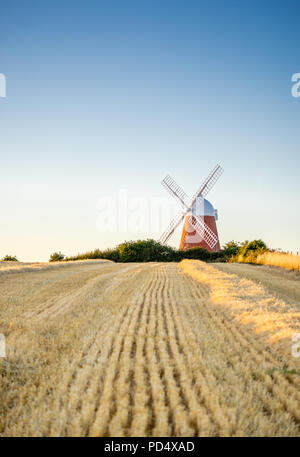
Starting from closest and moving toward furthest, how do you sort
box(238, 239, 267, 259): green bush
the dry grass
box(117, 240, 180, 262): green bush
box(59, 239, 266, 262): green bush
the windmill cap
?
1. the dry grass
2. box(238, 239, 267, 259): green bush
3. box(59, 239, 266, 262): green bush
4. box(117, 240, 180, 262): green bush
5. the windmill cap

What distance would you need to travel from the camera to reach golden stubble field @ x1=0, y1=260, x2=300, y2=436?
2.51 meters

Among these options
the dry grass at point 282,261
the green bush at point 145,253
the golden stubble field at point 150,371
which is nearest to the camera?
the golden stubble field at point 150,371

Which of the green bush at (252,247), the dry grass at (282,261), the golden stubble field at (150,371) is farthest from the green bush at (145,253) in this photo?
the golden stubble field at (150,371)

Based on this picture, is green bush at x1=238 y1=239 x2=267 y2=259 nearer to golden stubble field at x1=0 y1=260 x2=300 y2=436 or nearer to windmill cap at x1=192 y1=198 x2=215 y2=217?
windmill cap at x1=192 y1=198 x2=215 y2=217

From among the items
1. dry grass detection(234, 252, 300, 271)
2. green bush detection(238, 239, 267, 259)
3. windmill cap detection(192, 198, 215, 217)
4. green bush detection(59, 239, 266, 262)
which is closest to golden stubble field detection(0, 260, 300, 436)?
dry grass detection(234, 252, 300, 271)

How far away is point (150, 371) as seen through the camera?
3.36m

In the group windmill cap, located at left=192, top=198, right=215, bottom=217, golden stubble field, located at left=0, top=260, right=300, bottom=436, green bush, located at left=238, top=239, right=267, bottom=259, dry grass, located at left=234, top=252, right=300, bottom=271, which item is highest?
windmill cap, located at left=192, top=198, right=215, bottom=217

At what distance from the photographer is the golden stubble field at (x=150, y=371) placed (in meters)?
2.51

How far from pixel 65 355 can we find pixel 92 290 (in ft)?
16.5

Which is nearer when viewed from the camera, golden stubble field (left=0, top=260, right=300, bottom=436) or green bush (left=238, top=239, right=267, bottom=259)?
golden stubble field (left=0, top=260, right=300, bottom=436)

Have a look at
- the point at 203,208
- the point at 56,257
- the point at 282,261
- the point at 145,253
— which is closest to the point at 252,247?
the point at 203,208

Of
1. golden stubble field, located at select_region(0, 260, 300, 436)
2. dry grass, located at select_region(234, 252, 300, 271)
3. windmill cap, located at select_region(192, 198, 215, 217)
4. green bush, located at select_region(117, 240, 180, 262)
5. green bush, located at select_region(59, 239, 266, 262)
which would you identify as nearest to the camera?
golden stubble field, located at select_region(0, 260, 300, 436)

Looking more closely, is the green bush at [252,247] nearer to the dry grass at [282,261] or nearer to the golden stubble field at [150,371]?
the dry grass at [282,261]
